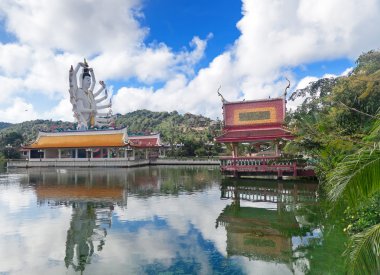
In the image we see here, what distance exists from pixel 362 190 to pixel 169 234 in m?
7.58

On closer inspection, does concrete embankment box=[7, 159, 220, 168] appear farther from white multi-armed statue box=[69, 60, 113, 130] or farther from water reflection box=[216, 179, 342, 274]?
water reflection box=[216, 179, 342, 274]

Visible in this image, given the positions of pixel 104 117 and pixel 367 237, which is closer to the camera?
pixel 367 237

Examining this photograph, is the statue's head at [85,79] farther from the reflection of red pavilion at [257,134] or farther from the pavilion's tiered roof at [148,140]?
the reflection of red pavilion at [257,134]

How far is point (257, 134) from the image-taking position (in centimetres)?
2678

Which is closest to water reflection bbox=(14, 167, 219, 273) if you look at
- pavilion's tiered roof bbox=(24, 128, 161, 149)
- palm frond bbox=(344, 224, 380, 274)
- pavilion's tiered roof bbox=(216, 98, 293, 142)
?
palm frond bbox=(344, 224, 380, 274)

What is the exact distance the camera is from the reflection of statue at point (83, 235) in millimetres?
8527

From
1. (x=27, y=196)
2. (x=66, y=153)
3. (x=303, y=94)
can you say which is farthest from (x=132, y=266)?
(x=66, y=153)

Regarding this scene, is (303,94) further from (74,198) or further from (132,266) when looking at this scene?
(132,266)

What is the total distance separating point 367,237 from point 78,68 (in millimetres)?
48266

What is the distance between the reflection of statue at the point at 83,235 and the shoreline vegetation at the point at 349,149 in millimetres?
6038

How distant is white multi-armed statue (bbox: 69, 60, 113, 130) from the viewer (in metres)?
47.3

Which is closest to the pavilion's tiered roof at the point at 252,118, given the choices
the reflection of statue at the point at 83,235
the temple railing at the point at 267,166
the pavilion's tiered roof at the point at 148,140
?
the temple railing at the point at 267,166

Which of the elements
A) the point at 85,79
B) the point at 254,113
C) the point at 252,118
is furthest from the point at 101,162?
the point at 254,113

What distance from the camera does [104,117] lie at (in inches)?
2028
